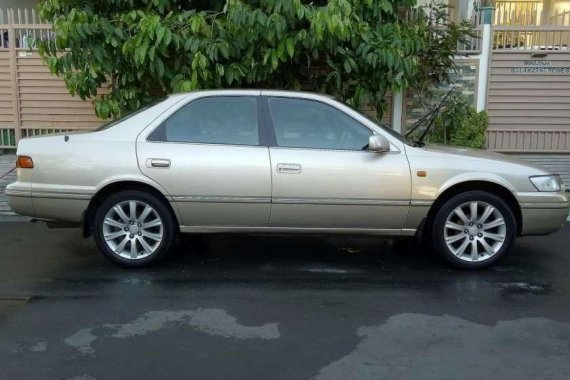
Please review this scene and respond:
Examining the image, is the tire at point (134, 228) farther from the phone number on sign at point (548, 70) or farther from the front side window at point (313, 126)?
the phone number on sign at point (548, 70)

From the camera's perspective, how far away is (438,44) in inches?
368

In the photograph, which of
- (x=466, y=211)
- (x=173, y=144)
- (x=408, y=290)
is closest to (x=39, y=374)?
(x=173, y=144)

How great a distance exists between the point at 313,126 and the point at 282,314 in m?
1.80

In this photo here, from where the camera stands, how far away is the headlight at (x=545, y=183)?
5.47 m

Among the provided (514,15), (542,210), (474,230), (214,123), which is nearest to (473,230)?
(474,230)

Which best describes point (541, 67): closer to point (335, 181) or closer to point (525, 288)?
point (525, 288)

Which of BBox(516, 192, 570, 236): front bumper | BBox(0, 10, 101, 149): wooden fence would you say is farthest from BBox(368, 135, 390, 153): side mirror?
BBox(0, 10, 101, 149): wooden fence

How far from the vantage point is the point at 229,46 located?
747cm

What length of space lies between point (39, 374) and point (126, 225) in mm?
2096

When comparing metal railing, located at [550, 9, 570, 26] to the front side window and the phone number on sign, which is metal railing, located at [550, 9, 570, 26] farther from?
the front side window

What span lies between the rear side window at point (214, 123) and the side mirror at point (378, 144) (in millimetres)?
985

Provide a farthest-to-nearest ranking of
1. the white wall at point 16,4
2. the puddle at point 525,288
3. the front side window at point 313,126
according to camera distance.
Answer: the white wall at point 16,4 → the front side window at point 313,126 → the puddle at point 525,288

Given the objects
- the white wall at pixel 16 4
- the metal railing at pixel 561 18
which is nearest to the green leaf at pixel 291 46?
the metal railing at pixel 561 18

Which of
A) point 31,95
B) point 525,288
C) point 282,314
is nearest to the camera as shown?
point 282,314
